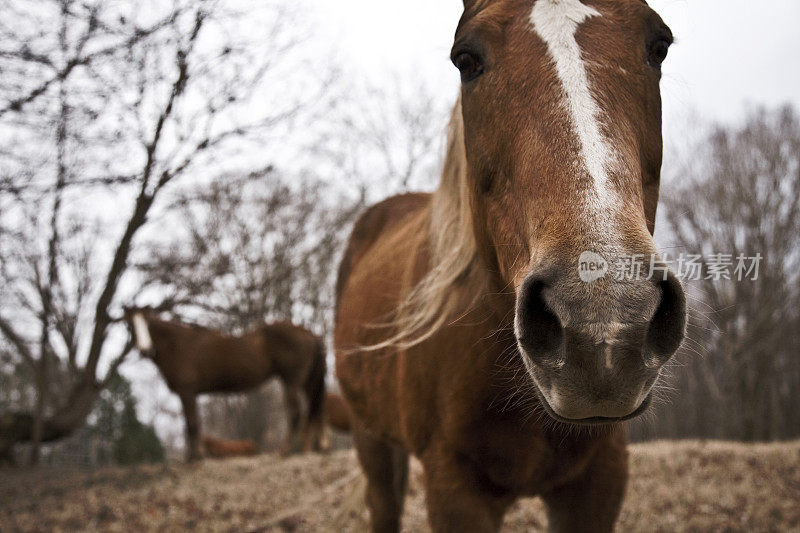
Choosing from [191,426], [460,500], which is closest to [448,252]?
[460,500]

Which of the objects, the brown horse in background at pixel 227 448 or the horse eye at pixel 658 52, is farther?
the brown horse in background at pixel 227 448

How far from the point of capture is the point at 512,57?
1608 millimetres

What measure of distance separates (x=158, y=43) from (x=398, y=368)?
331cm

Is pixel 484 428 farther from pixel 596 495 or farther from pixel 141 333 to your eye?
pixel 141 333

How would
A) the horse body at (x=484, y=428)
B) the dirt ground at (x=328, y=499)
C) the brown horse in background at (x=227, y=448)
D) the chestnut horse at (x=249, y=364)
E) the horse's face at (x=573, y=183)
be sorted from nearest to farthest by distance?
1. the horse's face at (x=573, y=183)
2. the horse body at (x=484, y=428)
3. the dirt ground at (x=328, y=499)
4. the chestnut horse at (x=249, y=364)
5. the brown horse in background at (x=227, y=448)

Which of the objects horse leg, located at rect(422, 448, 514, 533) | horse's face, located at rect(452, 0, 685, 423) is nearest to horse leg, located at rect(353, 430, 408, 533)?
horse leg, located at rect(422, 448, 514, 533)

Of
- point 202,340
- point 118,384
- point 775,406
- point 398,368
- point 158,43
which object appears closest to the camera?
point 398,368

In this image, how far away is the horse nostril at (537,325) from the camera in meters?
1.22

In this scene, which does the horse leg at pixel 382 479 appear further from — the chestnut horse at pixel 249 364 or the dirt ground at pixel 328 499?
the chestnut horse at pixel 249 364

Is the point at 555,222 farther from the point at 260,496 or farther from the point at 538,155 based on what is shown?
the point at 260,496

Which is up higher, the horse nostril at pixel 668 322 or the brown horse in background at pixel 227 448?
the horse nostril at pixel 668 322

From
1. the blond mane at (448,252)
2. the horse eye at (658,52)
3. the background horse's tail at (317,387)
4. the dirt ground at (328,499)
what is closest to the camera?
the horse eye at (658,52)

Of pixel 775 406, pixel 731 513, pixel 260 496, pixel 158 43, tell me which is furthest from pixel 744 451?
pixel 775 406

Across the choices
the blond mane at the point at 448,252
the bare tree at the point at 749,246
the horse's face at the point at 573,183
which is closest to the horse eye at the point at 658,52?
the horse's face at the point at 573,183
